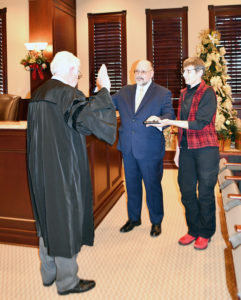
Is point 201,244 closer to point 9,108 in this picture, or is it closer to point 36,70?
point 9,108

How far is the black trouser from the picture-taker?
8.54 feet

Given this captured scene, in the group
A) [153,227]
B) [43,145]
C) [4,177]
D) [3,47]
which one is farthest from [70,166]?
[3,47]

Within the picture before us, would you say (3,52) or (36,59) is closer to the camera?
(36,59)

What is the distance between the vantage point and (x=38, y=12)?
22.2ft

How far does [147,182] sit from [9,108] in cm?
233

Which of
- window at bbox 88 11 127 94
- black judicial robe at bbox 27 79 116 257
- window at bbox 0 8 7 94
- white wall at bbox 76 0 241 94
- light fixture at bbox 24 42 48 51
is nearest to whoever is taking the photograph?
black judicial robe at bbox 27 79 116 257

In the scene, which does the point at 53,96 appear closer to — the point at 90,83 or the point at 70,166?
the point at 70,166

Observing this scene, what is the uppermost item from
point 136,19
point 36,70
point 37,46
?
point 136,19

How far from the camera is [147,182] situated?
10.1ft

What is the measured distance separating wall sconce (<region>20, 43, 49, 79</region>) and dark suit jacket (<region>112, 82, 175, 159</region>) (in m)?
4.14

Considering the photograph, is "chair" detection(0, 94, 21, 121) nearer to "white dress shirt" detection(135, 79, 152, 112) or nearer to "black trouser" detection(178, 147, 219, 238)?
"white dress shirt" detection(135, 79, 152, 112)

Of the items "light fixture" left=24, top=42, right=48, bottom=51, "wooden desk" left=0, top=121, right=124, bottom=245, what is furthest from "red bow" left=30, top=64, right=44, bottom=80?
"wooden desk" left=0, top=121, right=124, bottom=245

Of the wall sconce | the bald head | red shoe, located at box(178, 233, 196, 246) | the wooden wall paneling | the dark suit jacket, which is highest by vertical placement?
the wooden wall paneling

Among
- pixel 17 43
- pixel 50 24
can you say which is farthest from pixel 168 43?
pixel 17 43
